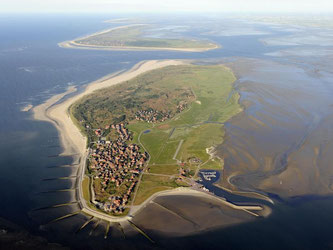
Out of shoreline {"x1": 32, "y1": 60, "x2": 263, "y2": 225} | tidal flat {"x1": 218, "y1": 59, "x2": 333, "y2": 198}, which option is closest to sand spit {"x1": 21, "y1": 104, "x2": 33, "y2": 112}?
shoreline {"x1": 32, "y1": 60, "x2": 263, "y2": 225}

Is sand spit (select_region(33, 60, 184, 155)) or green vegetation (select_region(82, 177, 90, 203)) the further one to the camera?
sand spit (select_region(33, 60, 184, 155))

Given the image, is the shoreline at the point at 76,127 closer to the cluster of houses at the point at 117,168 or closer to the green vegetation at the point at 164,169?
the cluster of houses at the point at 117,168

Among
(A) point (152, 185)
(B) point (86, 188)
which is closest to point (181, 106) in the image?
(A) point (152, 185)

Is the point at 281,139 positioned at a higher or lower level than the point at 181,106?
lower

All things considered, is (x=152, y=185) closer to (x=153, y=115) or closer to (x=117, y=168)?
(x=117, y=168)

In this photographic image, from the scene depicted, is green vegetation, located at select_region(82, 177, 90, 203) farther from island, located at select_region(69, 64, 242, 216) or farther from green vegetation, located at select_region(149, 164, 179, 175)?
green vegetation, located at select_region(149, 164, 179, 175)

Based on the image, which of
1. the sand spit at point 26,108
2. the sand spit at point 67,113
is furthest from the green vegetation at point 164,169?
the sand spit at point 26,108
